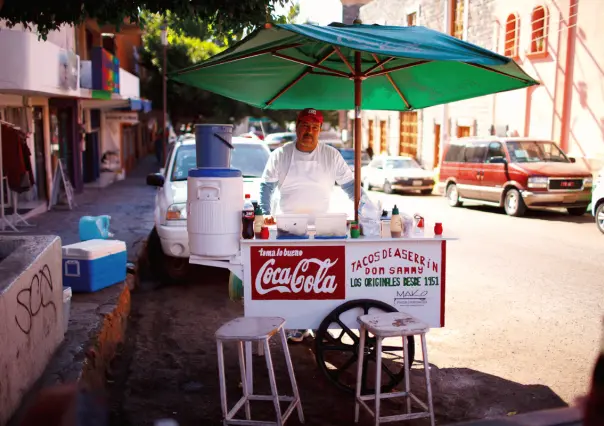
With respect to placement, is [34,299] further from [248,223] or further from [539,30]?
[539,30]

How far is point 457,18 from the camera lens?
26391mm

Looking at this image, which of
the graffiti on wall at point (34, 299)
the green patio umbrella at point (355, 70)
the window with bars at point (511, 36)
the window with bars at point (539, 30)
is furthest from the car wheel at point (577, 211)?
the graffiti on wall at point (34, 299)

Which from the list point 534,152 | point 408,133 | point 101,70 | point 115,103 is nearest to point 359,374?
point 534,152

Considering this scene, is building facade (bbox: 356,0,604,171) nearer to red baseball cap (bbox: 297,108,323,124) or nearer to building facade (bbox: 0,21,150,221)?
building facade (bbox: 0,21,150,221)

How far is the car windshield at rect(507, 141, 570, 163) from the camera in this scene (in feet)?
52.0

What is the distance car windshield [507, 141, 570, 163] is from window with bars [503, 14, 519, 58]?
21.1 ft

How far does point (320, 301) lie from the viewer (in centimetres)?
465

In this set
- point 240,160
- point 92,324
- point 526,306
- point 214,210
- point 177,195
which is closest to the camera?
point 214,210

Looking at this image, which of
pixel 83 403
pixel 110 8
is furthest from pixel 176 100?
pixel 83 403

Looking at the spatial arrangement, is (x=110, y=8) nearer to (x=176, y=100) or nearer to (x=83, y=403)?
(x=83, y=403)

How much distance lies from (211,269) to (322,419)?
502 cm

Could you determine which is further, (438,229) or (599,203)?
(599,203)

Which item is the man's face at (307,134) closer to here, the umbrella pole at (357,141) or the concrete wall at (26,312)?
the umbrella pole at (357,141)

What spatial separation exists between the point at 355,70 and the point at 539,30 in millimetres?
16668
